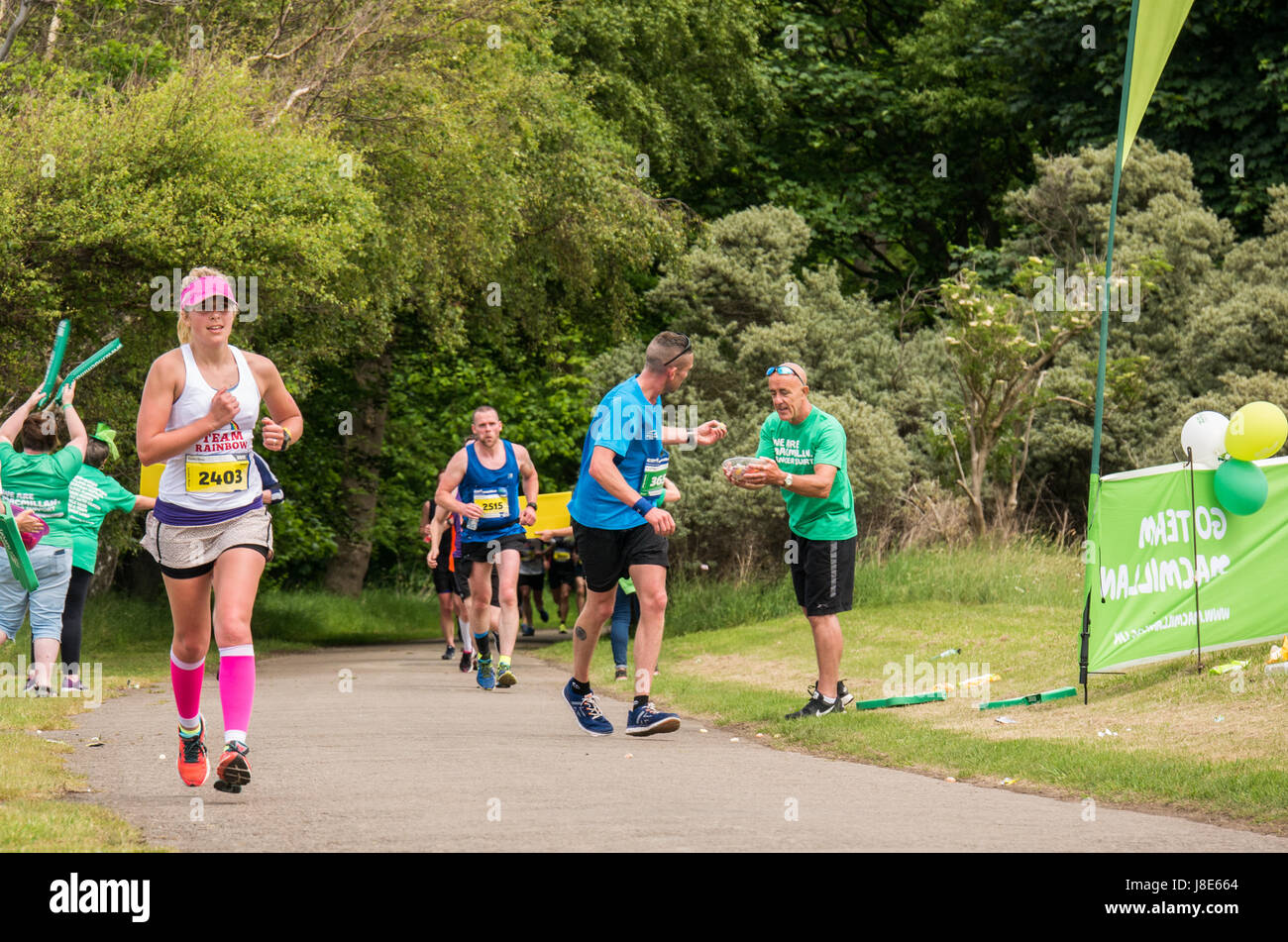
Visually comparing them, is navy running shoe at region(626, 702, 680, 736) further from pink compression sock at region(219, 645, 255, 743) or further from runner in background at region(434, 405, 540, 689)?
runner in background at region(434, 405, 540, 689)

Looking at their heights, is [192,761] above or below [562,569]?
above

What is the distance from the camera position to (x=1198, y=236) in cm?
2628

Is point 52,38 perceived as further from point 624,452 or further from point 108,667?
point 624,452

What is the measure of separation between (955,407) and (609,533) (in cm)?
1397

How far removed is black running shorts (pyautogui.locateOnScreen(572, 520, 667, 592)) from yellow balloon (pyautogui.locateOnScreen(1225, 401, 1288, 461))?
160 inches

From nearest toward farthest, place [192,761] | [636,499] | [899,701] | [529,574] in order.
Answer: [192,761]
[636,499]
[899,701]
[529,574]

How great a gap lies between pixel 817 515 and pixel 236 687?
15.5 ft

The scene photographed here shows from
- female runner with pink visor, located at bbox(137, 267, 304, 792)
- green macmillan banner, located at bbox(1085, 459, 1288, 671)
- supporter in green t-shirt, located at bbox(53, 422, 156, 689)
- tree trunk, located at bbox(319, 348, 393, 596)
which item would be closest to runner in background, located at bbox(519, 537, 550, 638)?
tree trunk, located at bbox(319, 348, 393, 596)

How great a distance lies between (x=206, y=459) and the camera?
7148 millimetres

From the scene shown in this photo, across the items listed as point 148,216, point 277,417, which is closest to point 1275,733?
point 277,417

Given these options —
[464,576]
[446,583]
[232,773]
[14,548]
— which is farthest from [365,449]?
[232,773]

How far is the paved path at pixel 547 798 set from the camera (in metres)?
6.07

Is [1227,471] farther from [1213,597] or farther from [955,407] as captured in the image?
[955,407]

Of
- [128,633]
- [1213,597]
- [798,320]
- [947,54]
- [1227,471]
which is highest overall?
[947,54]
